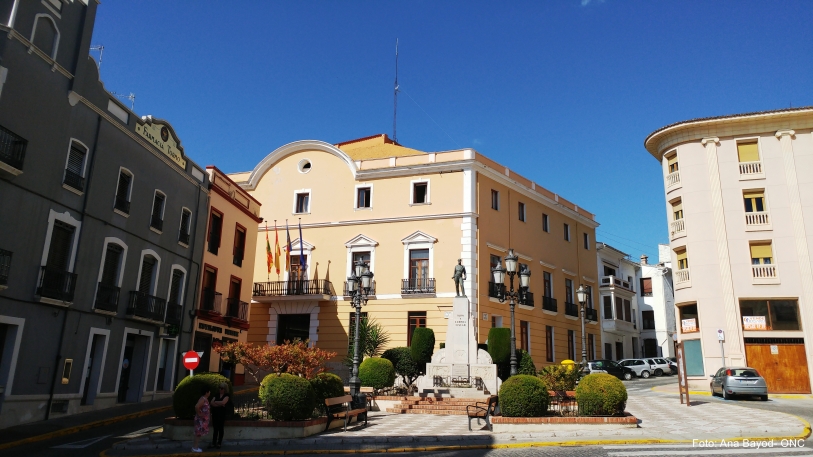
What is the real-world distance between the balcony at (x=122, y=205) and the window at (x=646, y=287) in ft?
150

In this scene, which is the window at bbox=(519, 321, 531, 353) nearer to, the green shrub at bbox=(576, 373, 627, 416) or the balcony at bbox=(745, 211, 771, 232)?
the balcony at bbox=(745, 211, 771, 232)

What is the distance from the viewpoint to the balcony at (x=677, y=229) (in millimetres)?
30656

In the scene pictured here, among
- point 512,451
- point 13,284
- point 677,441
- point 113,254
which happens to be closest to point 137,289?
point 113,254

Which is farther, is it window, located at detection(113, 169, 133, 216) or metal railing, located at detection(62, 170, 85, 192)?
window, located at detection(113, 169, 133, 216)

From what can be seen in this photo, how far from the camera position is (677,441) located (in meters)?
12.8

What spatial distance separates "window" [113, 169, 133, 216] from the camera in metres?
20.8

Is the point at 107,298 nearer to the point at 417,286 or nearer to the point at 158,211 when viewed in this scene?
the point at 158,211

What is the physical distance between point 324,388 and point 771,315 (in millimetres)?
22287

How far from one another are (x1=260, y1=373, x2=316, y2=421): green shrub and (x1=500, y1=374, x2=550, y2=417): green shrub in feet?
15.1

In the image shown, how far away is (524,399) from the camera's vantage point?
14203 millimetres

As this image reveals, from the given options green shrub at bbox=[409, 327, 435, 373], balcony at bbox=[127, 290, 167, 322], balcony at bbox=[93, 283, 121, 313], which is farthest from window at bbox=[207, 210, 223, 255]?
green shrub at bbox=[409, 327, 435, 373]

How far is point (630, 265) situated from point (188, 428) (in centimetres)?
4724

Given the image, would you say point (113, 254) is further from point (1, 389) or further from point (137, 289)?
point (1, 389)

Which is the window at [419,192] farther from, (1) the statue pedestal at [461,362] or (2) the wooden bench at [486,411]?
(2) the wooden bench at [486,411]
